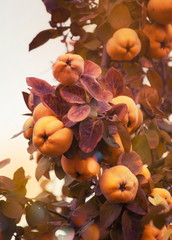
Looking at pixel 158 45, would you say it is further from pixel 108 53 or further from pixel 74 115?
pixel 74 115

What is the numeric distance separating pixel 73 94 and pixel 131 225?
0.28 meters

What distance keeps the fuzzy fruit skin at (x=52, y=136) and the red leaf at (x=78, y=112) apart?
33 mm

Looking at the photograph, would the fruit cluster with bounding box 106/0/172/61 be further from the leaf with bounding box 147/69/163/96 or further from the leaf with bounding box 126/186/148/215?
the leaf with bounding box 126/186/148/215

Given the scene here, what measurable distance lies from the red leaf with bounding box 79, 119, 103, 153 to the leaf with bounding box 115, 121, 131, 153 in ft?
0.15

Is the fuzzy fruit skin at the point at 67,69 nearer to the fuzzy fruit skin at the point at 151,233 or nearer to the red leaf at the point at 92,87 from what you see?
the red leaf at the point at 92,87

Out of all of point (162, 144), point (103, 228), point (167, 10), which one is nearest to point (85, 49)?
point (167, 10)

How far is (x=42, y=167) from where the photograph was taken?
77cm

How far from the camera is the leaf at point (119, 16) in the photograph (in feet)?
3.15

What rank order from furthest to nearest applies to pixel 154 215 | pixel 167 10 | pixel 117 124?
pixel 167 10, pixel 117 124, pixel 154 215

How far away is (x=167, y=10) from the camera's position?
0.96 meters

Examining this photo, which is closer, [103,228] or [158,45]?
[103,228]

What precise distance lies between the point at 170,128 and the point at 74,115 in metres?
0.45

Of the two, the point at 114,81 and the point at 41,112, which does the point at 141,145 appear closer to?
the point at 114,81

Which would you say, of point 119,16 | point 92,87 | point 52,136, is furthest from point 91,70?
point 119,16
